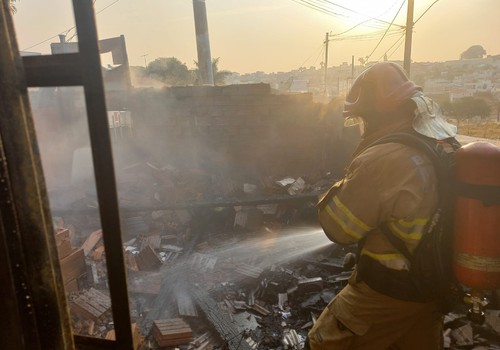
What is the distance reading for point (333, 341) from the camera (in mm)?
2191

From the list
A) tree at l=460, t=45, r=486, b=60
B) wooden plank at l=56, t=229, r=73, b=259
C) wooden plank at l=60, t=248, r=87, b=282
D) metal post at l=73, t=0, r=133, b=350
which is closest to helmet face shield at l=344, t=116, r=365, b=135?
metal post at l=73, t=0, r=133, b=350

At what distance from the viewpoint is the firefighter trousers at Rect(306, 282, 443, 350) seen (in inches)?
85.3

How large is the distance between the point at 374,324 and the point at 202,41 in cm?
1499

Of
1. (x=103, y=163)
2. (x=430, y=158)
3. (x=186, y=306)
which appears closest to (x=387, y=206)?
(x=430, y=158)

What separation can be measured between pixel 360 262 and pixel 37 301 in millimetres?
1867

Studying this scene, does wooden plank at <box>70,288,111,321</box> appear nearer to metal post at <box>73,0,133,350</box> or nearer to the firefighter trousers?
the firefighter trousers

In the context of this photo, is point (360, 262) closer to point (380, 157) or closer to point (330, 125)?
point (380, 157)

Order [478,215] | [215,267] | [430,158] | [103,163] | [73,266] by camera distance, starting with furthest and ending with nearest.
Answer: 1. [215,267]
2. [73,266]
3. [430,158]
4. [478,215]
5. [103,163]

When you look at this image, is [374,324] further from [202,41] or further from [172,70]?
[172,70]

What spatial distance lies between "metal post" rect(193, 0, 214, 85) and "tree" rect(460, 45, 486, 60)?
373 ft

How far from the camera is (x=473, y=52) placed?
333 ft

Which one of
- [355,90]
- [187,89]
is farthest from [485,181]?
[187,89]

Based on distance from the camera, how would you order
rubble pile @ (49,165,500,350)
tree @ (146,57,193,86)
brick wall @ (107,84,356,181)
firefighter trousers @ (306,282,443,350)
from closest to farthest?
firefighter trousers @ (306,282,443,350)
rubble pile @ (49,165,500,350)
brick wall @ (107,84,356,181)
tree @ (146,57,193,86)

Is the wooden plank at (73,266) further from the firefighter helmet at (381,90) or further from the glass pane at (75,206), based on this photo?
the firefighter helmet at (381,90)
